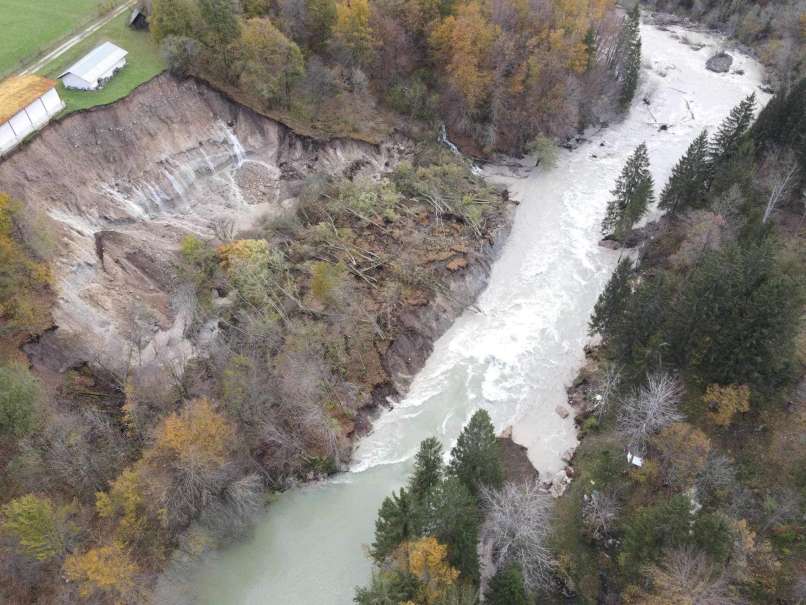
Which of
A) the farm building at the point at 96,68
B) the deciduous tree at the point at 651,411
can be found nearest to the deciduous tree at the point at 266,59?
the farm building at the point at 96,68

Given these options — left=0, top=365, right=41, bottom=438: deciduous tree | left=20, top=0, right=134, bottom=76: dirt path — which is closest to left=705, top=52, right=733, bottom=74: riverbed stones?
left=20, top=0, right=134, bottom=76: dirt path

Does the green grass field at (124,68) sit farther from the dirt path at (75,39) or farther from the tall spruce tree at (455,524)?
the tall spruce tree at (455,524)

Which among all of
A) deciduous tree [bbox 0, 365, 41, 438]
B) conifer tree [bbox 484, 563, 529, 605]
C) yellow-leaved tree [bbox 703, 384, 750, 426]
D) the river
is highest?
deciduous tree [bbox 0, 365, 41, 438]

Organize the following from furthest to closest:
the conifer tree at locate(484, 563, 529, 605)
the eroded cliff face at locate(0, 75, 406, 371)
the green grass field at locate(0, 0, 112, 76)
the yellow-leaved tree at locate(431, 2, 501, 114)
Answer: the yellow-leaved tree at locate(431, 2, 501, 114)
the green grass field at locate(0, 0, 112, 76)
the eroded cliff face at locate(0, 75, 406, 371)
the conifer tree at locate(484, 563, 529, 605)

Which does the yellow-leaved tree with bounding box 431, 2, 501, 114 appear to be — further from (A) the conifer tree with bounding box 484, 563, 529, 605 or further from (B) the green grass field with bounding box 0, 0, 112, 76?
(A) the conifer tree with bounding box 484, 563, 529, 605

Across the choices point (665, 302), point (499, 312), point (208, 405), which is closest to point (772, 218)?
point (665, 302)

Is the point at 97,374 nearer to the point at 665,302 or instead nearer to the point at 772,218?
the point at 665,302
